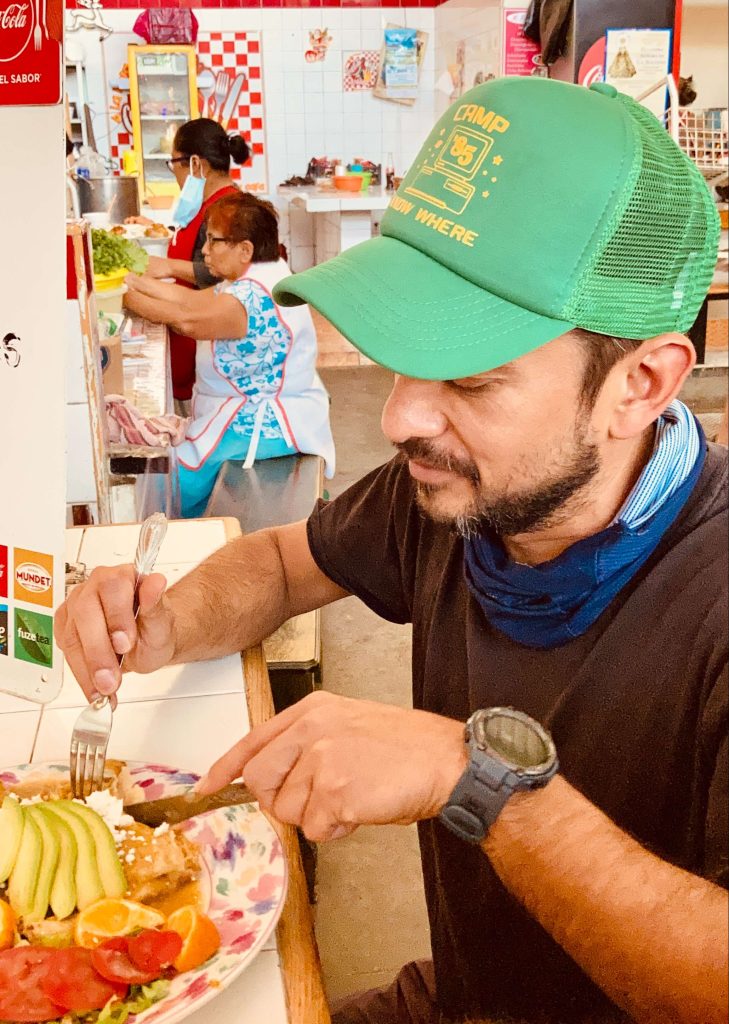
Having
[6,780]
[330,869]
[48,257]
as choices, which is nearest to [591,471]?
[48,257]

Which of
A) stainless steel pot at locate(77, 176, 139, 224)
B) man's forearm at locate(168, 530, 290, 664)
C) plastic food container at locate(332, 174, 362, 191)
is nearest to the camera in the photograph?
man's forearm at locate(168, 530, 290, 664)

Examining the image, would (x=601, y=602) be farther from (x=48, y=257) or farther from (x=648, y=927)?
(x=48, y=257)

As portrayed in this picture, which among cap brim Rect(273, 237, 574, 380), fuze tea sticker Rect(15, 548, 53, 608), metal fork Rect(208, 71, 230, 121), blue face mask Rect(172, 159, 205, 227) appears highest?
metal fork Rect(208, 71, 230, 121)

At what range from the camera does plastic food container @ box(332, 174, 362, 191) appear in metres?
8.15

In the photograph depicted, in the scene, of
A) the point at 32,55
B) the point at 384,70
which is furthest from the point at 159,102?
the point at 32,55

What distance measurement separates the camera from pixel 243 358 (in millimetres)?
3652

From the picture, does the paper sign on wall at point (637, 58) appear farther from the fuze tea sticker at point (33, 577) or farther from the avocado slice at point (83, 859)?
the avocado slice at point (83, 859)

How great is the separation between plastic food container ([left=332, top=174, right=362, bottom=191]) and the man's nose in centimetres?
755

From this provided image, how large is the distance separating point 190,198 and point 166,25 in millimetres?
4522

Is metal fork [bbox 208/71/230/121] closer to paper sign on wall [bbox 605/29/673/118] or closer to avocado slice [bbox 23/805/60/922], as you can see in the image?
paper sign on wall [bbox 605/29/673/118]

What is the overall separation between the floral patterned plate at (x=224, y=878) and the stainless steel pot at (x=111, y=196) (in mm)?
4477

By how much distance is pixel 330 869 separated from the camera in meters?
2.62

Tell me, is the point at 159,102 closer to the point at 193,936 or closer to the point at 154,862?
the point at 154,862

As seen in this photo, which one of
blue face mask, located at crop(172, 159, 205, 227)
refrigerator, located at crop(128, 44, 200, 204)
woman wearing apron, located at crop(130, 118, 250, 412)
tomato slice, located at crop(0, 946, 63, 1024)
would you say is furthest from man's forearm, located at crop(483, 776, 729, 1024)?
refrigerator, located at crop(128, 44, 200, 204)
